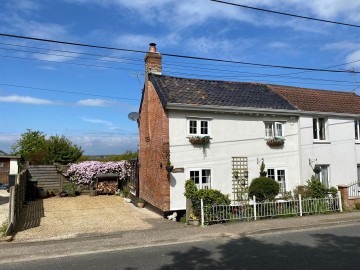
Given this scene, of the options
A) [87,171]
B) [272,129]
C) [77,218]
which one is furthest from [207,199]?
[87,171]

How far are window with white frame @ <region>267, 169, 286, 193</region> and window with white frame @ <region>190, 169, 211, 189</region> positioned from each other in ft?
11.5

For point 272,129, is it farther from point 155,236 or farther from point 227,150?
point 155,236

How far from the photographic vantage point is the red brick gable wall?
15.7 meters

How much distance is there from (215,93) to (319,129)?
6.48m

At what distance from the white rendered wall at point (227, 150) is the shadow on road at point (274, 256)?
19.9 feet

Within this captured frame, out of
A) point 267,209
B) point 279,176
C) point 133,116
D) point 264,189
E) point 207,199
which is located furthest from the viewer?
point 133,116

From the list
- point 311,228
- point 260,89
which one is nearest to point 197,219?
point 311,228

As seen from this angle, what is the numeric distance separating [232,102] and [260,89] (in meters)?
3.95

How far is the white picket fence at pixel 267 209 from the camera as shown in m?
13.7

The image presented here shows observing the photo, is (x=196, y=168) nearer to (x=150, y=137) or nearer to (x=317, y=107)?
(x=150, y=137)

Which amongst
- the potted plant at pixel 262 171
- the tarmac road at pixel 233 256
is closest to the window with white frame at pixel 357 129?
the potted plant at pixel 262 171

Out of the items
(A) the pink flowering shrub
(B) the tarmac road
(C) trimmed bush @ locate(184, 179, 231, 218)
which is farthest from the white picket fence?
(A) the pink flowering shrub

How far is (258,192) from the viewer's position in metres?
15.9

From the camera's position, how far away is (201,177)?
53.6 feet
